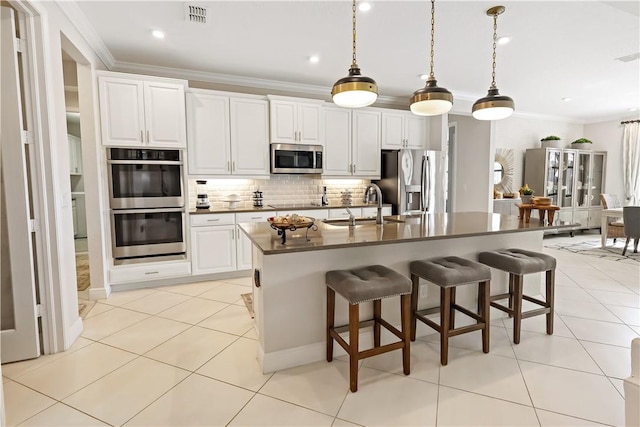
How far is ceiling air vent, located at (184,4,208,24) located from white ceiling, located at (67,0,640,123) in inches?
2.1

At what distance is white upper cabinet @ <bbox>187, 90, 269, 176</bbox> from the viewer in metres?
4.18

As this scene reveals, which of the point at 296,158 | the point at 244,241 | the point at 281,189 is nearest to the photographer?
the point at 244,241

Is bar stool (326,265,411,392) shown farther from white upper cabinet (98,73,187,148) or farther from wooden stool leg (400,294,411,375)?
white upper cabinet (98,73,187,148)

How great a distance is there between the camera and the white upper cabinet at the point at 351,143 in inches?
197

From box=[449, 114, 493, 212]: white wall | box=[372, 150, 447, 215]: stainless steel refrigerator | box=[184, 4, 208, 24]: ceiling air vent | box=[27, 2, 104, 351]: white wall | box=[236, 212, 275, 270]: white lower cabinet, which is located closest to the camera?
box=[27, 2, 104, 351]: white wall

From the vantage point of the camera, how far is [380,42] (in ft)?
11.6

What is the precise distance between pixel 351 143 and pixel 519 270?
321cm

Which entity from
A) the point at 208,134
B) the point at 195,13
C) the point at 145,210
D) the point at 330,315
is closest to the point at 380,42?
the point at 195,13

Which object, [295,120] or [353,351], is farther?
[295,120]

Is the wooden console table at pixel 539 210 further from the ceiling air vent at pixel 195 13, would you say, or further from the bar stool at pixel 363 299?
the ceiling air vent at pixel 195 13

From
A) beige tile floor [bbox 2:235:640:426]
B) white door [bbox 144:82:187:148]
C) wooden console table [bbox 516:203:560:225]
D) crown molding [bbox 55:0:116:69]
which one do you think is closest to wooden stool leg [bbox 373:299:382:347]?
beige tile floor [bbox 2:235:640:426]

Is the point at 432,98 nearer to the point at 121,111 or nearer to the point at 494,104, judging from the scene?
the point at 494,104

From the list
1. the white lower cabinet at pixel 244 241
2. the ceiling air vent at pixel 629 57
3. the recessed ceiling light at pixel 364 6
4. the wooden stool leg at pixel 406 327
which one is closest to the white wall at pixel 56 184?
the white lower cabinet at pixel 244 241

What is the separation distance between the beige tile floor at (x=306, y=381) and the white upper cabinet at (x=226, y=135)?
6.76 feet
